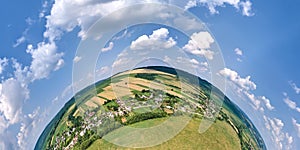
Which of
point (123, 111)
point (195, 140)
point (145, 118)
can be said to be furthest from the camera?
point (195, 140)

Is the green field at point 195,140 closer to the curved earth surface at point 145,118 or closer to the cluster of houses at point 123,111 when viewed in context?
the curved earth surface at point 145,118

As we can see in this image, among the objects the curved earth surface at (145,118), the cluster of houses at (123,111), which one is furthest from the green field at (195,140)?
the cluster of houses at (123,111)

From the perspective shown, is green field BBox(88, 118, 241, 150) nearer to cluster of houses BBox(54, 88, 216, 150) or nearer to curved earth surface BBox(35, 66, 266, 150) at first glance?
curved earth surface BBox(35, 66, 266, 150)

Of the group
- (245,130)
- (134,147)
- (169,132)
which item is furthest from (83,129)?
(245,130)

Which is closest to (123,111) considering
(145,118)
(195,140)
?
(145,118)

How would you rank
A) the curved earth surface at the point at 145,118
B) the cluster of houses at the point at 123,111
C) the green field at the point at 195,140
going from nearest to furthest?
the curved earth surface at the point at 145,118 → the green field at the point at 195,140 → the cluster of houses at the point at 123,111

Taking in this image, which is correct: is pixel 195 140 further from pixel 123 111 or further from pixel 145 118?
pixel 123 111

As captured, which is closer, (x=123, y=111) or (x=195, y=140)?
(x=123, y=111)

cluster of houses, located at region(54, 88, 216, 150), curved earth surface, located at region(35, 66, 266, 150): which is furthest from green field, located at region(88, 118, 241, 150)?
cluster of houses, located at region(54, 88, 216, 150)
